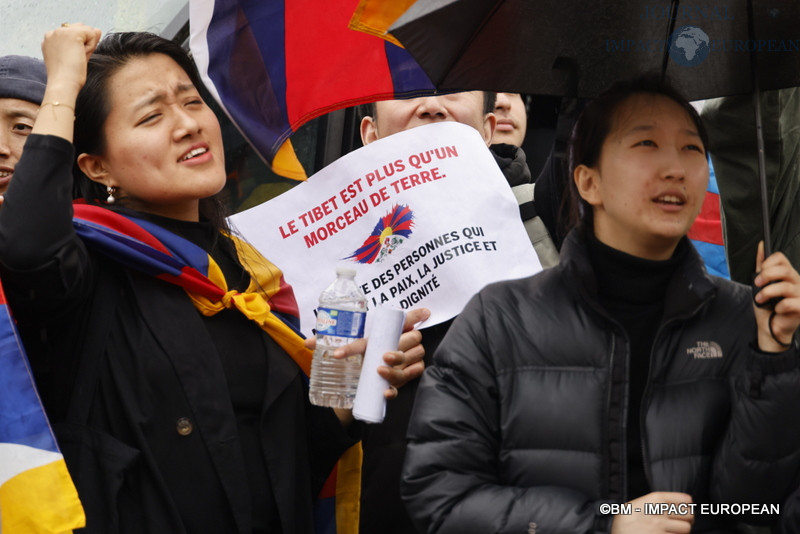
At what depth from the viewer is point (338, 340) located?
299cm

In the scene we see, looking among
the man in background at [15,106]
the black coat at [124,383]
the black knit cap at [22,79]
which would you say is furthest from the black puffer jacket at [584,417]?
the black knit cap at [22,79]

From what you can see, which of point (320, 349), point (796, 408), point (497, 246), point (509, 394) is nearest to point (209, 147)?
point (320, 349)

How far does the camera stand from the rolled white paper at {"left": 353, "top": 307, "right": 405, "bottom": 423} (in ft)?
9.52

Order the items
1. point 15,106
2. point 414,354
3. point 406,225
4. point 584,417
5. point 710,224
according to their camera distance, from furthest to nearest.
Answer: point 710,224 → point 15,106 → point 406,225 → point 414,354 → point 584,417

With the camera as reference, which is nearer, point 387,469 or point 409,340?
point 409,340

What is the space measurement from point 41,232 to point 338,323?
80cm

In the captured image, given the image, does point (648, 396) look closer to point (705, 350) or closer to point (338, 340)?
point (705, 350)

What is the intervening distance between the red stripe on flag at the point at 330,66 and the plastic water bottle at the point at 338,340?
0.55 meters

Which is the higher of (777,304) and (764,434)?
(777,304)

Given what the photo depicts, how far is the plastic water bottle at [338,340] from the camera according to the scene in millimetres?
2982

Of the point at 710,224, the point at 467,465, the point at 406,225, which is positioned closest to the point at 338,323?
the point at 467,465

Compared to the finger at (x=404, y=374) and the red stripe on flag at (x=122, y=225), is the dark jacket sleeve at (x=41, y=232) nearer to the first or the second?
the red stripe on flag at (x=122, y=225)

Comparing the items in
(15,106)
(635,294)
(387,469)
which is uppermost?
(15,106)

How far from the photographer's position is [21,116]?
3945 millimetres
